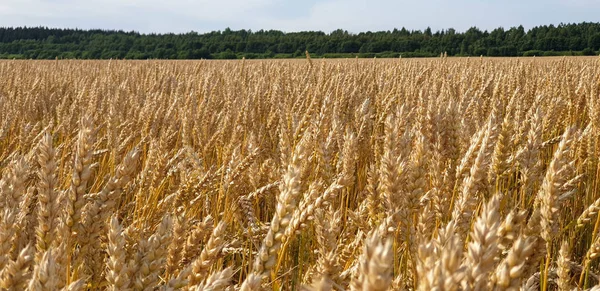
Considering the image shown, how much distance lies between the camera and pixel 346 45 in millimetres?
55156

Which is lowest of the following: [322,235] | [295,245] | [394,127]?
[295,245]

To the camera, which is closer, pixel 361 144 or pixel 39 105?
pixel 361 144

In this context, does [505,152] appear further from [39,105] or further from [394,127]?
[39,105]

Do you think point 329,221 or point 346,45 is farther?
point 346,45

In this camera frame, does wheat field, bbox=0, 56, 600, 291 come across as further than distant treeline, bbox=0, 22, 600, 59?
No

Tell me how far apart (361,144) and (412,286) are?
1.43m

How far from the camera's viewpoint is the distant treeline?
46.5m

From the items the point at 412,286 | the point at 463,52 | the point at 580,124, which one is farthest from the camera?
the point at 463,52

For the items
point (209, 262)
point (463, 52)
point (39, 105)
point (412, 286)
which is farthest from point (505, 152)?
point (463, 52)

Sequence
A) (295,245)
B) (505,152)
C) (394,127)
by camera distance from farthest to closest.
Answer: (295,245) → (505,152) → (394,127)

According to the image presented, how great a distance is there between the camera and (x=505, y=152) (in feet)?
5.11

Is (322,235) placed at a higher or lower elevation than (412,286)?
higher

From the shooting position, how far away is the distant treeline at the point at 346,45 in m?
46.5

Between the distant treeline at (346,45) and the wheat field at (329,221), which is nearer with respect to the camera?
the wheat field at (329,221)
